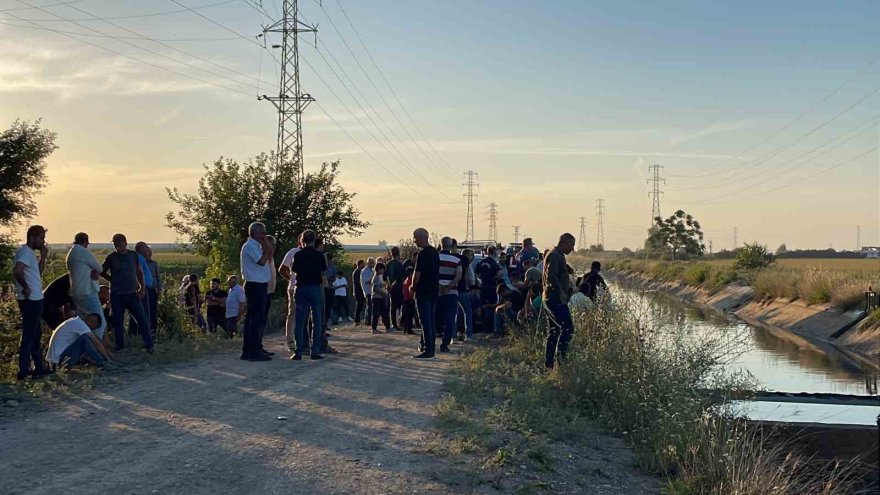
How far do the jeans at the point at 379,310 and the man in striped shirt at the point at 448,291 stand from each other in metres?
3.88

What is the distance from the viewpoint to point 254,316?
37.4ft

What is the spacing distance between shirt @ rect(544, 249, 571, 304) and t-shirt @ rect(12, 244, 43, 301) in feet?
21.4

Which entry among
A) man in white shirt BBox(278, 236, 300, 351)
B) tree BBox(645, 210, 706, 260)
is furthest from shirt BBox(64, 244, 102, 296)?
tree BBox(645, 210, 706, 260)

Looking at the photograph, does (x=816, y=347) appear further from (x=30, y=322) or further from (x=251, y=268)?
(x=30, y=322)

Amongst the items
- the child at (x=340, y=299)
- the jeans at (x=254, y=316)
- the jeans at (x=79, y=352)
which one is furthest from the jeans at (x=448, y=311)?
the child at (x=340, y=299)

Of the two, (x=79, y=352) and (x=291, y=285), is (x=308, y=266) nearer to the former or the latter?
(x=291, y=285)

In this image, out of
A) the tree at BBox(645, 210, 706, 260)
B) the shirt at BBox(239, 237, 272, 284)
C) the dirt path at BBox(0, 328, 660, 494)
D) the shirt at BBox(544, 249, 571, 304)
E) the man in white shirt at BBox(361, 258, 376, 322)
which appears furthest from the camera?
the tree at BBox(645, 210, 706, 260)

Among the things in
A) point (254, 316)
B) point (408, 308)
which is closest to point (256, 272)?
point (254, 316)

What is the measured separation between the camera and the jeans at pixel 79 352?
10078 millimetres

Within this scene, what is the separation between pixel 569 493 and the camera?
6.59 metres

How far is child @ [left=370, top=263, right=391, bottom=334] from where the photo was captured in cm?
1761

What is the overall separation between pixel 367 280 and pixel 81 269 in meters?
8.30

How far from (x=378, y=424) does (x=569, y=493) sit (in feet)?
7.12

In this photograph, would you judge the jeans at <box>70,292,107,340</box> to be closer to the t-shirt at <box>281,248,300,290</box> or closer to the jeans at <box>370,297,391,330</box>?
the t-shirt at <box>281,248,300,290</box>
